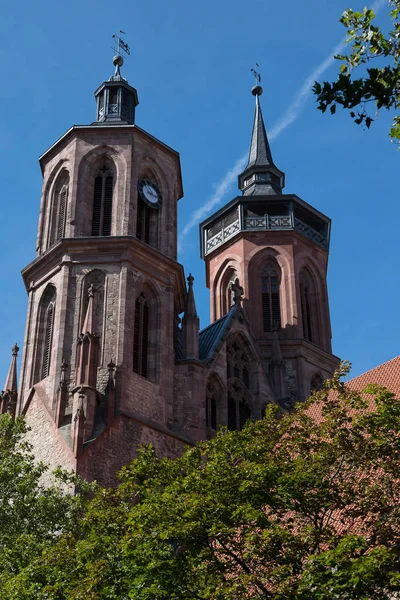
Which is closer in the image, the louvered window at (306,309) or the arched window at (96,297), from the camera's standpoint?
the arched window at (96,297)

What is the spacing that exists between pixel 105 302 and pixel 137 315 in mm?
1310

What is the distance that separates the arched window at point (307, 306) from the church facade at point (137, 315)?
0.07 m

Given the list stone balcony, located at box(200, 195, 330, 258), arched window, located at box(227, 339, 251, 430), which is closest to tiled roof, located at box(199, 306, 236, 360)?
arched window, located at box(227, 339, 251, 430)

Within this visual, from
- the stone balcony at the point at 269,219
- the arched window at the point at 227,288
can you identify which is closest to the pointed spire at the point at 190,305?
the arched window at the point at 227,288

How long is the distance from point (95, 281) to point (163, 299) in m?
2.57

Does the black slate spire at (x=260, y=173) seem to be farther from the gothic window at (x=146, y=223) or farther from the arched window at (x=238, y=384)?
the gothic window at (x=146, y=223)

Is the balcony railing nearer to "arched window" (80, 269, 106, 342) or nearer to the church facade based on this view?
the church facade

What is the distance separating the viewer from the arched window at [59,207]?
35525 mm

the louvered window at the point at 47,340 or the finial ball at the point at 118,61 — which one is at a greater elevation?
the finial ball at the point at 118,61

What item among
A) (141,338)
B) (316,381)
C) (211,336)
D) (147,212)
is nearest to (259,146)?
(316,381)

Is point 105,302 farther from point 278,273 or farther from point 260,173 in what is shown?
point 260,173

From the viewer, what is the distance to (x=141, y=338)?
32.6 meters

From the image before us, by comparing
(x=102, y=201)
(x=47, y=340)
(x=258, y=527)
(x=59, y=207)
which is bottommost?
(x=258, y=527)

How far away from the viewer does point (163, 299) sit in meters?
34.1
